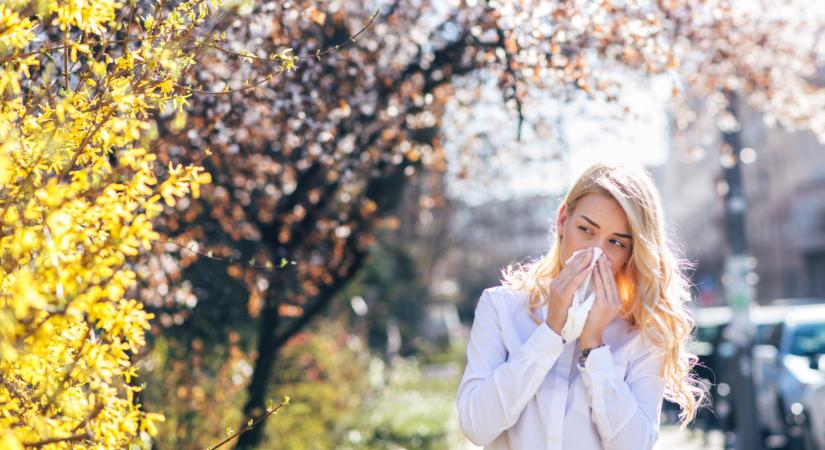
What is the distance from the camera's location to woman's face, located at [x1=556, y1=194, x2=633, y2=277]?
10.2ft

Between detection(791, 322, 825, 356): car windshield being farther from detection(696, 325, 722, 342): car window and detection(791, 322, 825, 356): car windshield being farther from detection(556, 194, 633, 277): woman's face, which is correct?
detection(556, 194, 633, 277): woman's face

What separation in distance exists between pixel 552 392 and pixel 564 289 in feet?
1.00

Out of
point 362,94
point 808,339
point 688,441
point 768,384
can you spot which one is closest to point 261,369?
point 362,94

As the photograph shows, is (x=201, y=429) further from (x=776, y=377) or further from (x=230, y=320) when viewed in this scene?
(x=776, y=377)

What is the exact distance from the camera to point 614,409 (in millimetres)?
2865

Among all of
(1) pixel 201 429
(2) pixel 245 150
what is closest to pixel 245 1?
(2) pixel 245 150

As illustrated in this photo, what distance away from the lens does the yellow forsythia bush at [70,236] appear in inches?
83.9

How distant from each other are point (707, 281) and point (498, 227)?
22.8 feet

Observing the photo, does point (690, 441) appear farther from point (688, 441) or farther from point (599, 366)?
point (599, 366)

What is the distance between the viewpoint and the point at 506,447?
3.00 metres

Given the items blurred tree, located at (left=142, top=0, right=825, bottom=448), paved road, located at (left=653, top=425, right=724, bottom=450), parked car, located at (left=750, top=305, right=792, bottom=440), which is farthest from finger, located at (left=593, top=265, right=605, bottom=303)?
paved road, located at (left=653, top=425, right=724, bottom=450)

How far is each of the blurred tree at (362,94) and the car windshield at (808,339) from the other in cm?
363

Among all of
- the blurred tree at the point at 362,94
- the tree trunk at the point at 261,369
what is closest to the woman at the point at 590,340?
the blurred tree at the point at 362,94

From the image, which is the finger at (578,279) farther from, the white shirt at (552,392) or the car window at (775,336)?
the car window at (775,336)
